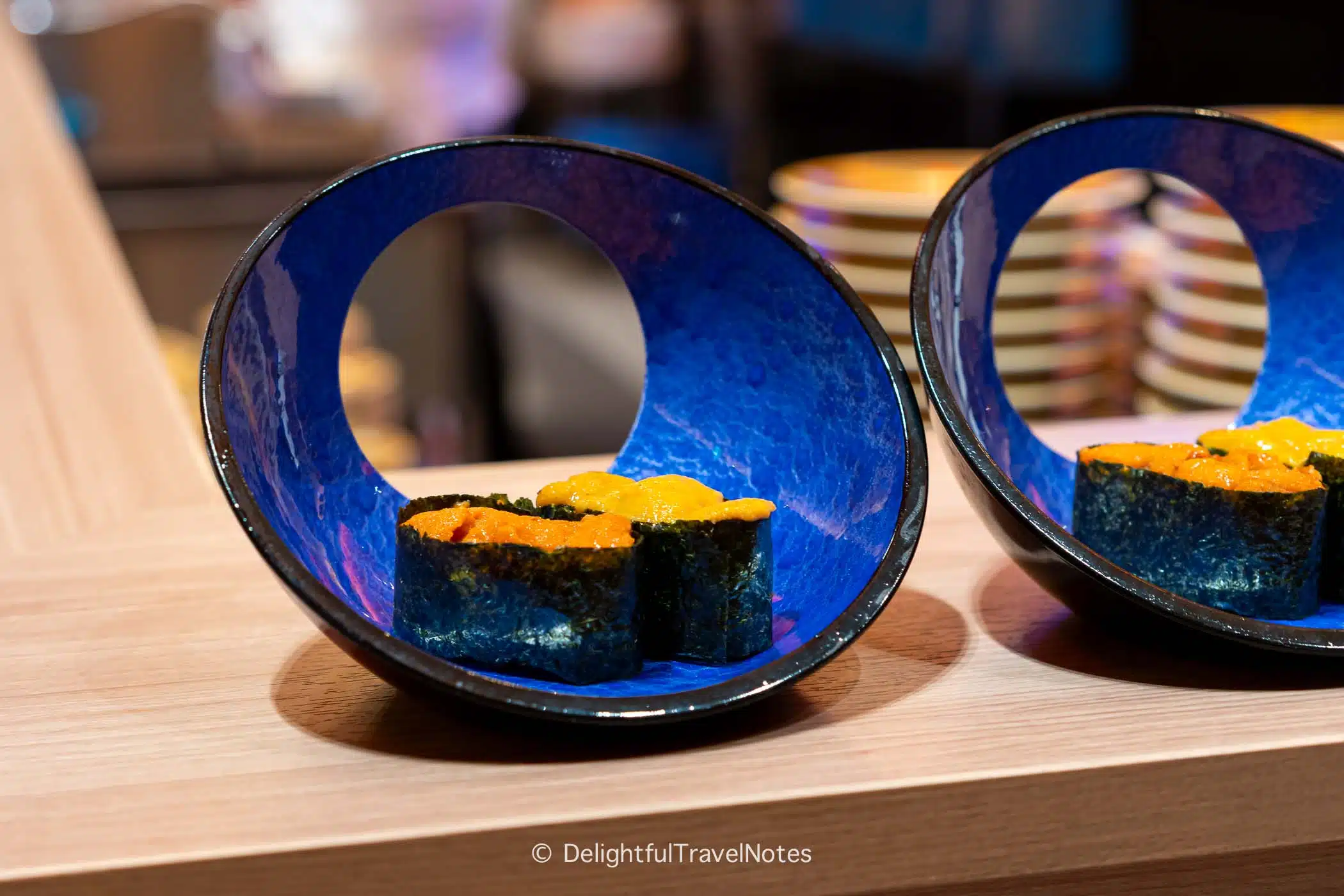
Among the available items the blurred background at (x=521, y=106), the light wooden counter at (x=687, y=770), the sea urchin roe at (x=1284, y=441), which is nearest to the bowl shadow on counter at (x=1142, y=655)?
the light wooden counter at (x=687, y=770)

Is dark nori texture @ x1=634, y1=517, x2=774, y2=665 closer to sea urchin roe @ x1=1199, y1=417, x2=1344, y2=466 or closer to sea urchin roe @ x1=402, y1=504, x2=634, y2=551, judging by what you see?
sea urchin roe @ x1=402, y1=504, x2=634, y2=551

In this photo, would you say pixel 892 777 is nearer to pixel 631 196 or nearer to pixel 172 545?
pixel 631 196

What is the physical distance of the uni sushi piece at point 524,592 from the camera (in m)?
0.69

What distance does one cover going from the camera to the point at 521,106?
3.50m

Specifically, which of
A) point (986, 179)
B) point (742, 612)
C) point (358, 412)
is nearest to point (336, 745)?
point (742, 612)

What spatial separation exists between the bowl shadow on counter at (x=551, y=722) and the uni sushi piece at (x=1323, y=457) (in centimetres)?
21

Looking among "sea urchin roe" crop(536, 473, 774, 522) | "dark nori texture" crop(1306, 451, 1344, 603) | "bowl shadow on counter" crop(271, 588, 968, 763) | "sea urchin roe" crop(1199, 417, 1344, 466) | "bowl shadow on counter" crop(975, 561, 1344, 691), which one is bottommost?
"bowl shadow on counter" crop(975, 561, 1344, 691)

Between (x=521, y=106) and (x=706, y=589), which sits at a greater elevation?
(x=521, y=106)

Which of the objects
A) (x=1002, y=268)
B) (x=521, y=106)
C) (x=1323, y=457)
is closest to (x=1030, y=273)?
(x=1002, y=268)

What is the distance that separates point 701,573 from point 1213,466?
0.99ft

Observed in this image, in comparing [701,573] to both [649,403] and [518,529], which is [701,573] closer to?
[518,529]

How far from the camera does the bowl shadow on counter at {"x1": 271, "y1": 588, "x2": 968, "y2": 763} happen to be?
0.68 metres

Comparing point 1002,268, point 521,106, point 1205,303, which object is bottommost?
point 1205,303

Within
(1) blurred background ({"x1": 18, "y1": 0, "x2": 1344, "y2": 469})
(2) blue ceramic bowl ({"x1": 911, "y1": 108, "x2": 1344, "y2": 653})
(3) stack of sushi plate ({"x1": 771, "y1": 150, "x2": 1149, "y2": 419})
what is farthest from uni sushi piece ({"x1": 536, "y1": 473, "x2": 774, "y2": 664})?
(1) blurred background ({"x1": 18, "y1": 0, "x2": 1344, "y2": 469})
